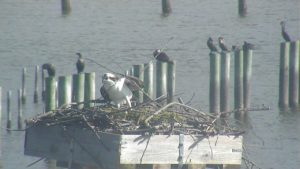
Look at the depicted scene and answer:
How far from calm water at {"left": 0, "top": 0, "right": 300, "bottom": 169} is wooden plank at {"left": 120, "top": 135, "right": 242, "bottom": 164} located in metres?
6.09

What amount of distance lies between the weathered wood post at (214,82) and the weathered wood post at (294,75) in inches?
109

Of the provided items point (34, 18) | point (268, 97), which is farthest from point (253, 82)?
point (34, 18)

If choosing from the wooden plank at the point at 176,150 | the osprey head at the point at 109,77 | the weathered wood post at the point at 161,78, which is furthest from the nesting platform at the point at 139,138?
the weathered wood post at the point at 161,78

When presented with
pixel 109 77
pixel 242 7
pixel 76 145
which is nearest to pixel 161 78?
pixel 109 77

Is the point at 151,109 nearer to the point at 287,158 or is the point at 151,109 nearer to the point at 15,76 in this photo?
the point at 287,158

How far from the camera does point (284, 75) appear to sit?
2656 centimetres

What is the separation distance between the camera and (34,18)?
41156 millimetres

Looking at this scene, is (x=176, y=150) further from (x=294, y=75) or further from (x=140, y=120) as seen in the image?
(x=294, y=75)

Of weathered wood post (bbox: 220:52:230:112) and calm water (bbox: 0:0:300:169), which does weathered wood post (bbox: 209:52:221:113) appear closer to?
weathered wood post (bbox: 220:52:230:112)

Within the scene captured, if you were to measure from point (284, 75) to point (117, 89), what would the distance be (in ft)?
39.6

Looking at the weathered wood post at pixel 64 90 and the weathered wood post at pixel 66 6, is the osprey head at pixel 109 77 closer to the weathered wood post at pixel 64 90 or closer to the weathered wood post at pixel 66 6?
the weathered wood post at pixel 64 90

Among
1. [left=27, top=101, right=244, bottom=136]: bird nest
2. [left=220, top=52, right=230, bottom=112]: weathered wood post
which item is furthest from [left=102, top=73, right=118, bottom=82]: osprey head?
[left=220, top=52, right=230, bottom=112]: weathered wood post

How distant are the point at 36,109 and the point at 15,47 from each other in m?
9.08

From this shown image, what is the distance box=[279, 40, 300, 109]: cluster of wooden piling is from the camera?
26484mm
